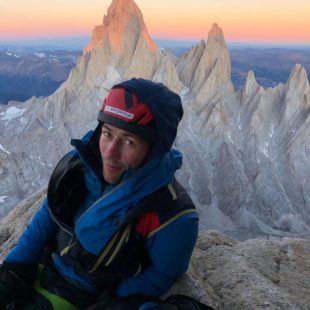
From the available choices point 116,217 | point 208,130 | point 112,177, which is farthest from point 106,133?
point 208,130

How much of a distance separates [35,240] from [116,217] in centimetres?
105

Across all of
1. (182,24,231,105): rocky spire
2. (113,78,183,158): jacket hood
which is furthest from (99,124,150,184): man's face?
(182,24,231,105): rocky spire

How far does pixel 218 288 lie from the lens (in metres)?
5.12

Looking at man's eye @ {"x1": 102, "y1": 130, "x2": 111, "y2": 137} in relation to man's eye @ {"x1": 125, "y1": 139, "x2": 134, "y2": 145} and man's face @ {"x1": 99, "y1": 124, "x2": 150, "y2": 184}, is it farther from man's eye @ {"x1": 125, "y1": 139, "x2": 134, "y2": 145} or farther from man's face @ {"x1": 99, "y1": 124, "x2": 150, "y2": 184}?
man's eye @ {"x1": 125, "y1": 139, "x2": 134, "y2": 145}

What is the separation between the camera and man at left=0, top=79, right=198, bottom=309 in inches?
138

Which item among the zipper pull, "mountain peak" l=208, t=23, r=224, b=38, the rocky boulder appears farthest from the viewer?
"mountain peak" l=208, t=23, r=224, b=38

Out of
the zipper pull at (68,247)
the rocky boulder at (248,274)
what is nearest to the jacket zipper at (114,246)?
the zipper pull at (68,247)

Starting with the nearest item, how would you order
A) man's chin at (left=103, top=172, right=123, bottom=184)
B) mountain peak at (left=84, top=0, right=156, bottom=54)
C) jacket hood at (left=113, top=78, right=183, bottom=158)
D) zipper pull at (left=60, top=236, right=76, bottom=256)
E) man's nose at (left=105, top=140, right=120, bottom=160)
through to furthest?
1. jacket hood at (left=113, top=78, right=183, bottom=158)
2. man's nose at (left=105, top=140, right=120, bottom=160)
3. man's chin at (left=103, top=172, right=123, bottom=184)
4. zipper pull at (left=60, top=236, right=76, bottom=256)
5. mountain peak at (left=84, top=0, right=156, bottom=54)

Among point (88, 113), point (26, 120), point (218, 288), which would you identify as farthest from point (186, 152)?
point (218, 288)

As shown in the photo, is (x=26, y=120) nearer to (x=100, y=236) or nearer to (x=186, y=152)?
(x=186, y=152)

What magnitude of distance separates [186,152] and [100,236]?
90154 millimetres

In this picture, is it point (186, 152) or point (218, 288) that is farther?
point (186, 152)

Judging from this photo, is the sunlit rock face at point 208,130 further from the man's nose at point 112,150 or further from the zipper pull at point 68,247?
the man's nose at point 112,150

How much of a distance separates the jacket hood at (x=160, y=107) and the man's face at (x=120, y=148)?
0.10 metres
